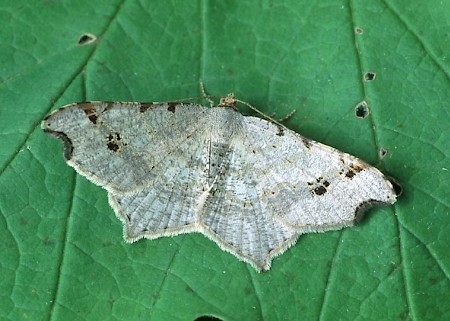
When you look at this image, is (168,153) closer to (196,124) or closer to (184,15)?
(196,124)

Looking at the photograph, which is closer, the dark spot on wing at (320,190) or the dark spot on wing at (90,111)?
the dark spot on wing at (90,111)

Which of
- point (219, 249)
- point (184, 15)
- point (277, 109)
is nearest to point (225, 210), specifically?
point (219, 249)

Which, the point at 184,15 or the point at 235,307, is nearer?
the point at 235,307

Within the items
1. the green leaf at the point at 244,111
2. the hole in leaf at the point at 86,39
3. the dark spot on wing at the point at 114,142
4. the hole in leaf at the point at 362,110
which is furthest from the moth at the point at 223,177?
the hole in leaf at the point at 86,39

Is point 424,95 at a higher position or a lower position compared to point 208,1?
lower

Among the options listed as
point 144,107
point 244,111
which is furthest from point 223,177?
point 144,107

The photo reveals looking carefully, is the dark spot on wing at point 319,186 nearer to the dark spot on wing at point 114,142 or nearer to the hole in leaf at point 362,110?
the hole in leaf at point 362,110
